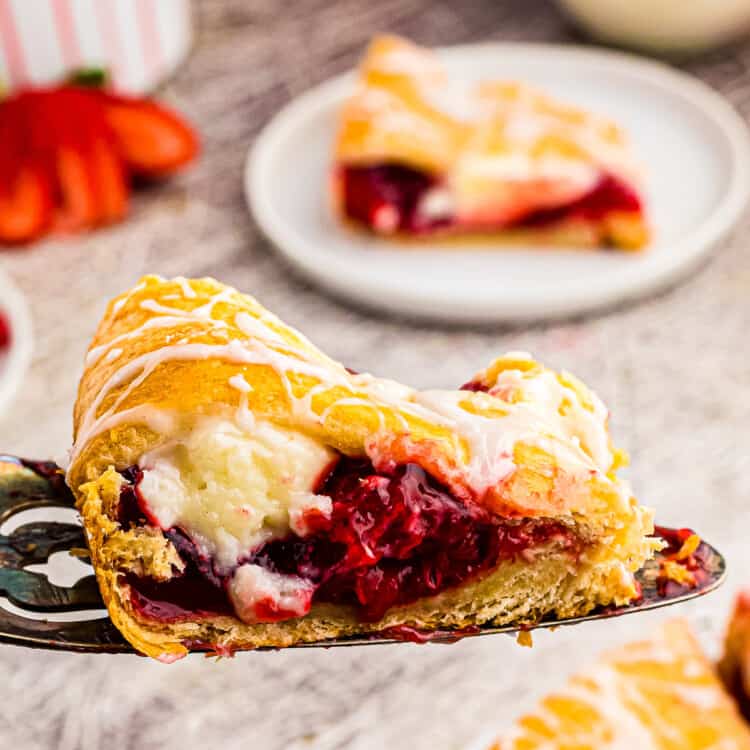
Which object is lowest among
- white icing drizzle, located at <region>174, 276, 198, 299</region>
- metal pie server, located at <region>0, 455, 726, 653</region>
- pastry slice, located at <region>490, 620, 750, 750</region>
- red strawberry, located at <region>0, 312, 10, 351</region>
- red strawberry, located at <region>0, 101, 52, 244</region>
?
pastry slice, located at <region>490, 620, 750, 750</region>

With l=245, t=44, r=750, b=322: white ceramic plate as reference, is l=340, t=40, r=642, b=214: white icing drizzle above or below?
above

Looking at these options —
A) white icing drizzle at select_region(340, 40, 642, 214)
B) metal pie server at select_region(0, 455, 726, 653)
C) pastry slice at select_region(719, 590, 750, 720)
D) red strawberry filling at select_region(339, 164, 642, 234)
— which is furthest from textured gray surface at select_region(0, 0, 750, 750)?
metal pie server at select_region(0, 455, 726, 653)

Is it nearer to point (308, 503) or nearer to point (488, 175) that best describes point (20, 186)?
point (488, 175)

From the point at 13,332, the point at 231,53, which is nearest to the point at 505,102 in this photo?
Result: the point at 231,53

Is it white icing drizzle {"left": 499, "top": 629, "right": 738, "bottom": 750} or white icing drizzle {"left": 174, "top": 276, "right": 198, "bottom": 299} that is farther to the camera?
white icing drizzle {"left": 499, "top": 629, "right": 738, "bottom": 750}

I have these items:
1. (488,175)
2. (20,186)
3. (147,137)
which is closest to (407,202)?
(488,175)

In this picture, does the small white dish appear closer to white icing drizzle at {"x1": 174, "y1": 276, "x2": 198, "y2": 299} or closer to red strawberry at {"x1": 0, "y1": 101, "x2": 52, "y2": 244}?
red strawberry at {"x1": 0, "y1": 101, "x2": 52, "y2": 244}

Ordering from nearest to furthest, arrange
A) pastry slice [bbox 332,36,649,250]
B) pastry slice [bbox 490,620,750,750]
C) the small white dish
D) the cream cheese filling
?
1. the cream cheese filling
2. pastry slice [bbox 490,620,750,750]
3. the small white dish
4. pastry slice [bbox 332,36,649,250]
